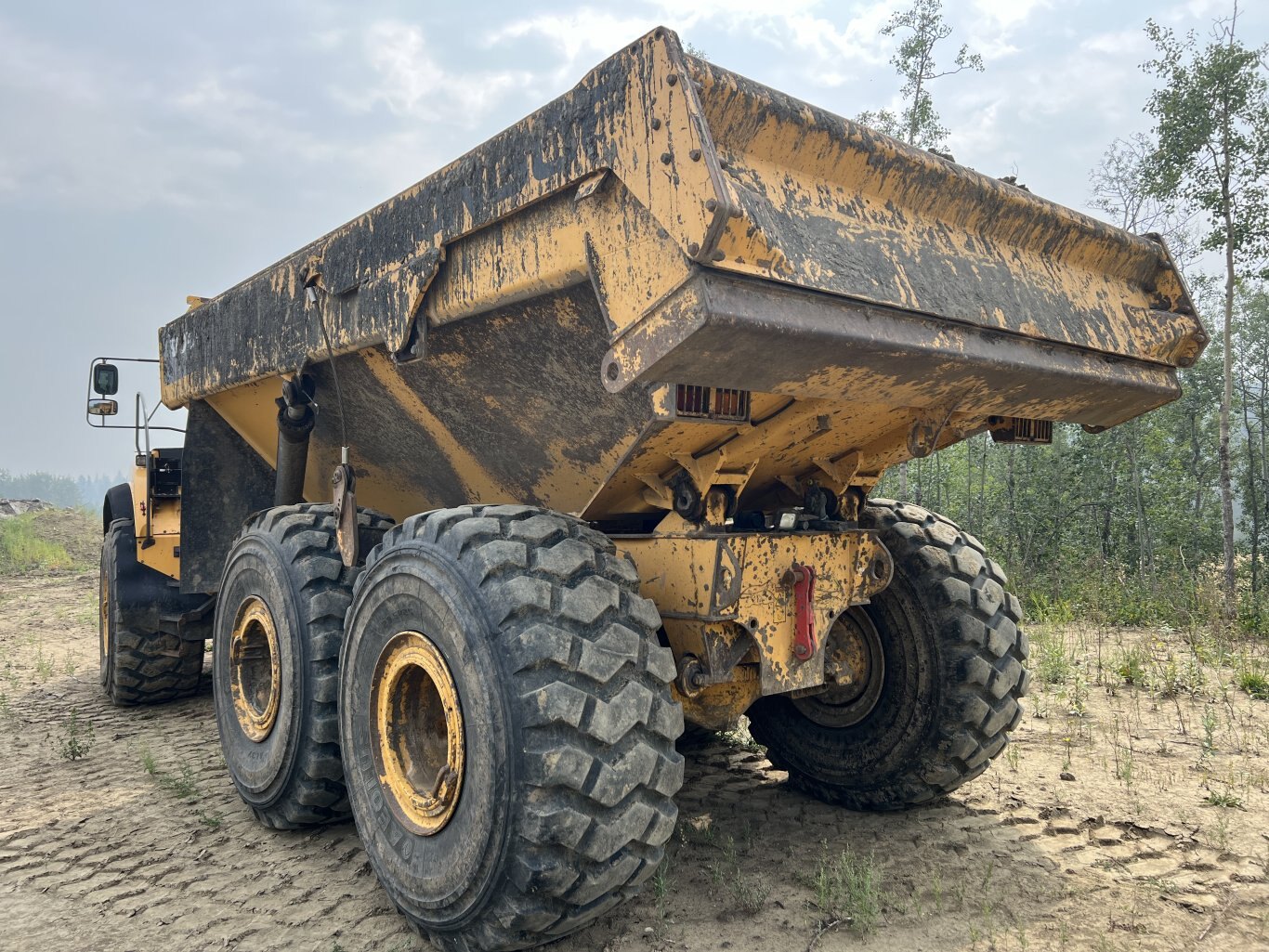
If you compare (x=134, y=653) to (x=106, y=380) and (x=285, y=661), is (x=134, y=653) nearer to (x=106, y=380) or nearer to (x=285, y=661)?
(x=106, y=380)

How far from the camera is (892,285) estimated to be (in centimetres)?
230

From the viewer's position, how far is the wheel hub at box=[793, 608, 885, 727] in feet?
11.6

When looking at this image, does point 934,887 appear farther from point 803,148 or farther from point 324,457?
point 324,457

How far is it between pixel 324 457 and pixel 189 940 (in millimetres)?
2318

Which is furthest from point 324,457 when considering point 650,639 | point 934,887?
point 934,887

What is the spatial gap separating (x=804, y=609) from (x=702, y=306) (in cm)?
130

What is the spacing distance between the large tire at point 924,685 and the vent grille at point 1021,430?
0.48 meters

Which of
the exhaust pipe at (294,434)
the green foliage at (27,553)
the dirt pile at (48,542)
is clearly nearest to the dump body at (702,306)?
the exhaust pipe at (294,434)

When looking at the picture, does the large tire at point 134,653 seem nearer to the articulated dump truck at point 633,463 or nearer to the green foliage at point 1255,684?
the articulated dump truck at point 633,463

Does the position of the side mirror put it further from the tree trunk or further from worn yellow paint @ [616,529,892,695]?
the tree trunk

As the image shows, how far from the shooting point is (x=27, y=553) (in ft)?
58.4

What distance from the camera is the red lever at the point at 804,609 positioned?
2.84m

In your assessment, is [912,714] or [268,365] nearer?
[912,714]

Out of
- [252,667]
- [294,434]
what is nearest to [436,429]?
[294,434]
